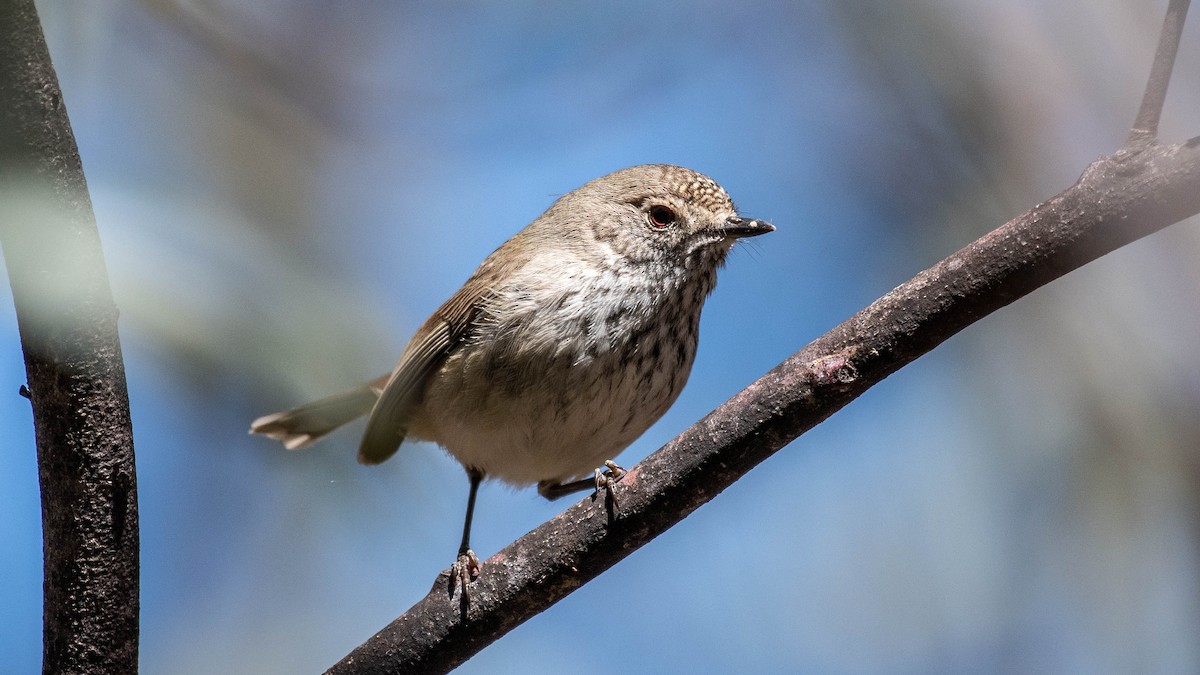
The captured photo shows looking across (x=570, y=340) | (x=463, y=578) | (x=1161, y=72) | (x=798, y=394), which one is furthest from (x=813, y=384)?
(x=570, y=340)

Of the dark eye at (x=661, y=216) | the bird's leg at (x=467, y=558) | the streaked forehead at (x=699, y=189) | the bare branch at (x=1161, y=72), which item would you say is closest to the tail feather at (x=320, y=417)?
the bird's leg at (x=467, y=558)

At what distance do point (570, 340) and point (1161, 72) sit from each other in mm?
1947

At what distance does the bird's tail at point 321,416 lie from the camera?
4324 mm

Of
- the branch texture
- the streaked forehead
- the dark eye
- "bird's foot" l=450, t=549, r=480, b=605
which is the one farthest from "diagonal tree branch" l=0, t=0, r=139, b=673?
the streaked forehead

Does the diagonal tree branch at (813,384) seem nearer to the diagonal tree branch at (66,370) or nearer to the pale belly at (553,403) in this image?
the diagonal tree branch at (66,370)

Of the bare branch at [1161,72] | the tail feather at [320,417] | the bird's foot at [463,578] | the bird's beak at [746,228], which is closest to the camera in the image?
the bare branch at [1161,72]

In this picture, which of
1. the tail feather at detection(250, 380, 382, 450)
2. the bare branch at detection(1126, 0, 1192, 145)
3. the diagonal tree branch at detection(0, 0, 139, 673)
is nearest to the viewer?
the bare branch at detection(1126, 0, 1192, 145)

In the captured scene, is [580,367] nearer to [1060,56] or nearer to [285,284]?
[285,284]

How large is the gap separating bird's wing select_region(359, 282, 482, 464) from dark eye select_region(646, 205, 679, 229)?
2.23ft

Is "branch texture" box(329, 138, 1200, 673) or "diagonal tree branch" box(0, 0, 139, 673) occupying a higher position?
"diagonal tree branch" box(0, 0, 139, 673)

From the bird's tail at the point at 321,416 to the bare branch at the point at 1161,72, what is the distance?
3082 millimetres

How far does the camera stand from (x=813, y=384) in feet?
7.16

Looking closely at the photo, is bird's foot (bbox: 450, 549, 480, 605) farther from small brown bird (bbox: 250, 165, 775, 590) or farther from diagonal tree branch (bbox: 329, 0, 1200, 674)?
small brown bird (bbox: 250, 165, 775, 590)

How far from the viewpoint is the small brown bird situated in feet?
11.4
